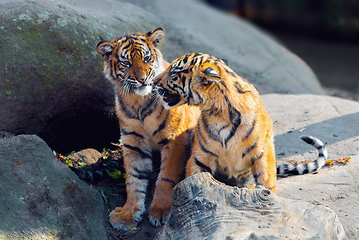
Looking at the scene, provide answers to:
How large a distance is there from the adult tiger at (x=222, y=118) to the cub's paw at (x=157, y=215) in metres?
0.55

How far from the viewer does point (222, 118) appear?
3.46m

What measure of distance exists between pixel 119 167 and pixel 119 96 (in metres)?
1.02

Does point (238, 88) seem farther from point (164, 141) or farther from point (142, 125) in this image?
point (142, 125)

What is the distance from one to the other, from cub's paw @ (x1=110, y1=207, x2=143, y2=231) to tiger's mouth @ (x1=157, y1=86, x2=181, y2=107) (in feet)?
3.68

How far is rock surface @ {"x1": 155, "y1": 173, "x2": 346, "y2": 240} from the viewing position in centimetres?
275

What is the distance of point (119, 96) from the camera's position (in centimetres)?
421

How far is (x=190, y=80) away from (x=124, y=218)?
1.45 metres

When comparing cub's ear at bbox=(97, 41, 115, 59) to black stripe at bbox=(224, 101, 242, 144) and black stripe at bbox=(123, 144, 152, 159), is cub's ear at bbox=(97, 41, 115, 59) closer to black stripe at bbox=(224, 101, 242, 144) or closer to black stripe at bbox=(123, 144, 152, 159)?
black stripe at bbox=(123, 144, 152, 159)

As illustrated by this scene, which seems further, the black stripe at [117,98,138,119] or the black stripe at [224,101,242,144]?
the black stripe at [117,98,138,119]

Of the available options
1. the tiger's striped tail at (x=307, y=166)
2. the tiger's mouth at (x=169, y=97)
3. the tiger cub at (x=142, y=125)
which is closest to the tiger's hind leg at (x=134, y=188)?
the tiger cub at (x=142, y=125)

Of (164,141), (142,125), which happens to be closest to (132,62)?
(142,125)

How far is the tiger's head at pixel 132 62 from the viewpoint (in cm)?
398

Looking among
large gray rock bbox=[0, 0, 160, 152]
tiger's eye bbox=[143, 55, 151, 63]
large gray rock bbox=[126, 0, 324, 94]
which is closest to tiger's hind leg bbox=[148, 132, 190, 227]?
tiger's eye bbox=[143, 55, 151, 63]

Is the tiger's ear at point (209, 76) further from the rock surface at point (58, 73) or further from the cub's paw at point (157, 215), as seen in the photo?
the rock surface at point (58, 73)
